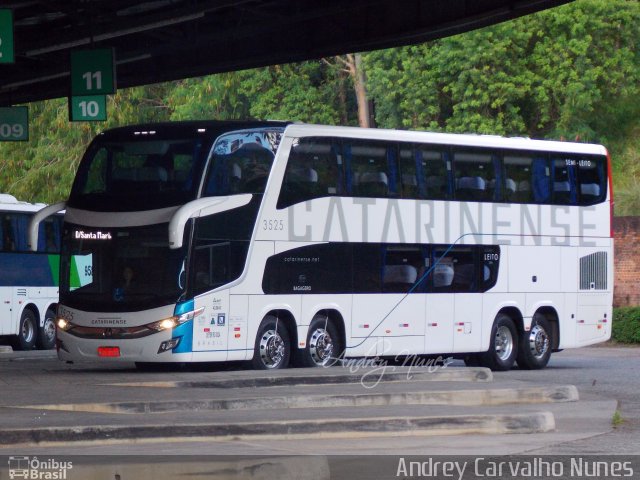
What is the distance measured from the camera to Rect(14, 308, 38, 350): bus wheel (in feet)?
119

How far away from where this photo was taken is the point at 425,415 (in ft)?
50.4

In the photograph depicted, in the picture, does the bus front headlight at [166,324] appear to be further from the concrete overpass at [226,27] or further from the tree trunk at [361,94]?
the tree trunk at [361,94]

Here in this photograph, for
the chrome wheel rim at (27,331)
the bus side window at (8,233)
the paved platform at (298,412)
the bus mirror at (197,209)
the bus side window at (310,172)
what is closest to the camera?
the paved platform at (298,412)

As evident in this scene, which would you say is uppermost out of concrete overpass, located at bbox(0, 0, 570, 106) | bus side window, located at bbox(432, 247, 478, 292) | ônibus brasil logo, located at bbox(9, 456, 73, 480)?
concrete overpass, located at bbox(0, 0, 570, 106)

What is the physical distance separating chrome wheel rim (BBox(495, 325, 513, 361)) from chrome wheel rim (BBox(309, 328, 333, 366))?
422 centimetres

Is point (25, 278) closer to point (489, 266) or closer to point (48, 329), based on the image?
point (48, 329)

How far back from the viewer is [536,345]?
90.7ft

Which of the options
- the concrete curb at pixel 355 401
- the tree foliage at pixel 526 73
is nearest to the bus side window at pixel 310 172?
the concrete curb at pixel 355 401

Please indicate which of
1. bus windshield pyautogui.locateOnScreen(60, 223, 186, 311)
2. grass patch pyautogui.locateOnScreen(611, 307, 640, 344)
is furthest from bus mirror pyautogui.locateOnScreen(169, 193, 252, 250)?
grass patch pyautogui.locateOnScreen(611, 307, 640, 344)

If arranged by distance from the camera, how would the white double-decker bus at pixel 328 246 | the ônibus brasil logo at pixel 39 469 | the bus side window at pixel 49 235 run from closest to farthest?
1. the ônibus brasil logo at pixel 39 469
2. the white double-decker bus at pixel 328 246
3. the bus side window at pixel 49 235

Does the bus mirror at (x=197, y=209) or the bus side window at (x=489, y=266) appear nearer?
the bus mirror at (x=197, y=209)

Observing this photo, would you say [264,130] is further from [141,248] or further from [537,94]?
[537,94]

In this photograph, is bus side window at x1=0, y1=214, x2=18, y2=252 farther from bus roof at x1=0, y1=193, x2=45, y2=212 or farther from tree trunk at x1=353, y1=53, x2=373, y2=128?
tree trunk at x1=353, y1=53, x2=373, y2=128

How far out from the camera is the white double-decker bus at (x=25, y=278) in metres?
35.3
